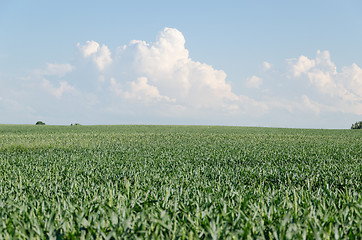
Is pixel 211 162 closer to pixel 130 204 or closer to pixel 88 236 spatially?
pixel 130 204

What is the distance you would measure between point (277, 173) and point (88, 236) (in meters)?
7.41

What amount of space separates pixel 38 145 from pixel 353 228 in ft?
63.6

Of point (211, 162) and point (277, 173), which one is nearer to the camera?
point (277, 173)

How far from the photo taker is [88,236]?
240cm

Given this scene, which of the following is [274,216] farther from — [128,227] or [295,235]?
[128,227]

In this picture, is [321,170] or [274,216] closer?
[274,216]

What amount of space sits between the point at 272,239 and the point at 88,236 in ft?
5.05

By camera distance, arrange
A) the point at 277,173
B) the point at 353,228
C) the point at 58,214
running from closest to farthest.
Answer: the point at 353,228 → the point at 58,214 → the point at 277,173

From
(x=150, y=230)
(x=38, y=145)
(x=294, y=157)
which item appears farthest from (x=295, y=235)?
(x=38, y=145)

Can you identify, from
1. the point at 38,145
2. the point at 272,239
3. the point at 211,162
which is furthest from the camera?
the point at 38,145

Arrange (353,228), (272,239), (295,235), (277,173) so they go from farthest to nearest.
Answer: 1. (277,173)
2. (353,228)
3. (272,239)
4. (295,235)

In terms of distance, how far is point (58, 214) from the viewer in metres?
3.19

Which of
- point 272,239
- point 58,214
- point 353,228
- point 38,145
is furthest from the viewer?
point 38,145

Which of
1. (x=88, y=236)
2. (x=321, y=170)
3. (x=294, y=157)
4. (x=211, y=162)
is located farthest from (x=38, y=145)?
(x=88, y=236)
